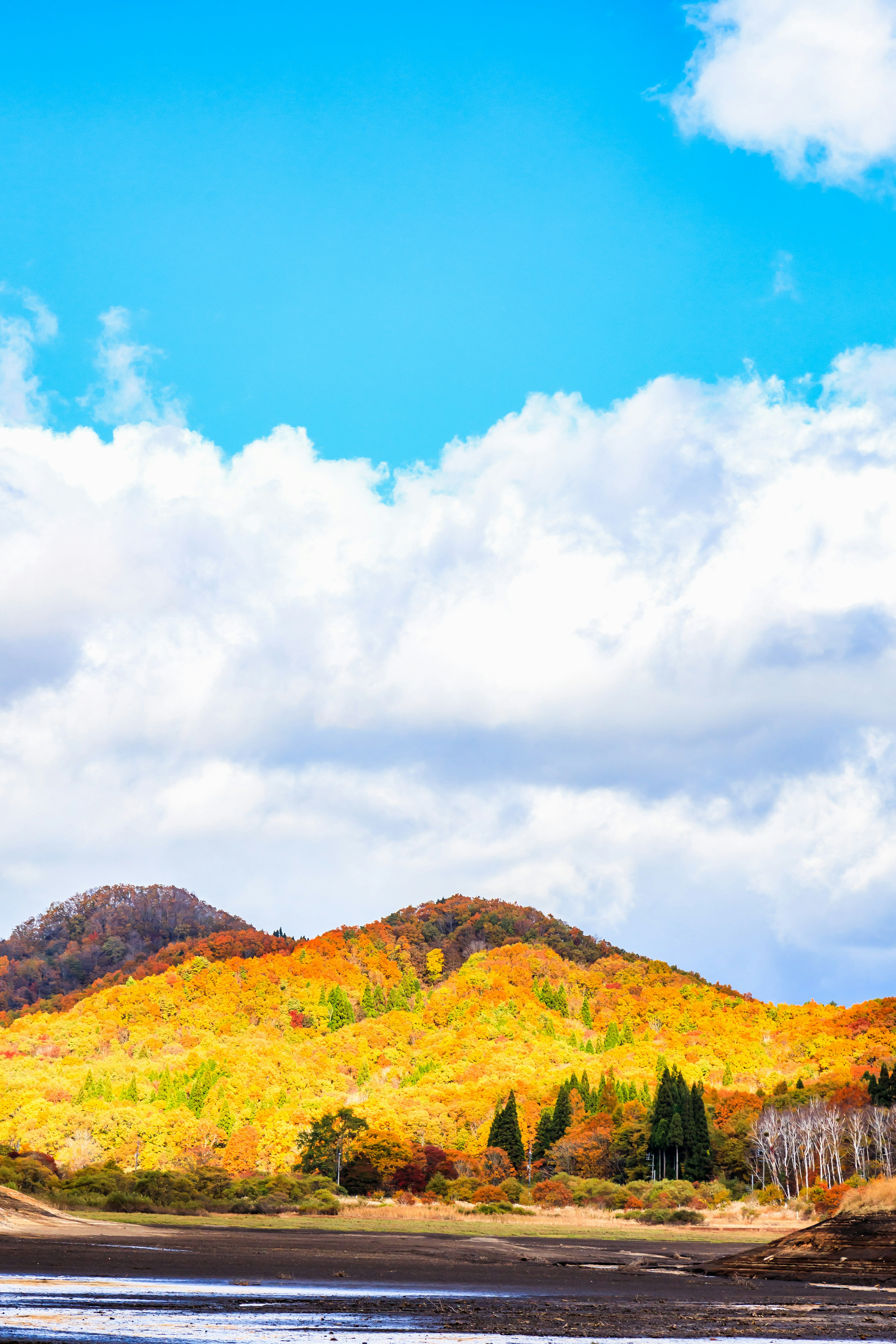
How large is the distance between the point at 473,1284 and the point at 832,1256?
47.9 feet

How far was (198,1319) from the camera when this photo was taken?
2127 centimetres

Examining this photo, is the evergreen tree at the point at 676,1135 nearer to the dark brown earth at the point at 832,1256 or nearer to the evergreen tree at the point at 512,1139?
the evergreen tree at the point at 512,1139

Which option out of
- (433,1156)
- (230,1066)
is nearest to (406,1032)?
(230,1066)

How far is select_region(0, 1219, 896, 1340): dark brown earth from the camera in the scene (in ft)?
76.6

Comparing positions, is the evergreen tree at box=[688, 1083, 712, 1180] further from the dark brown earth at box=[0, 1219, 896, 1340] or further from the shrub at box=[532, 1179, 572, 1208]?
the dark brown earth at box=[0, 1219, 896, 1340]

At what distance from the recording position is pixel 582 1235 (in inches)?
2640

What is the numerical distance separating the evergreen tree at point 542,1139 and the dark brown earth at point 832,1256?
74.8 m

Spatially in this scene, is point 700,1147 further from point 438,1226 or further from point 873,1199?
point 873,1199

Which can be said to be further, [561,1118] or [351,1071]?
[351,1071]

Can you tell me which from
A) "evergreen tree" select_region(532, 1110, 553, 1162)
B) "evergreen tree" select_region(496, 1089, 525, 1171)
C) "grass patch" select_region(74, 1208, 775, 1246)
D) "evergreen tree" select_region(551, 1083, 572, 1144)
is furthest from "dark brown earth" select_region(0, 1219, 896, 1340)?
"evergreen tree" select_region(551, 1083, 572, 1144)

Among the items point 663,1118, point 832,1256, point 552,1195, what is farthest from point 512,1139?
point 832,1256

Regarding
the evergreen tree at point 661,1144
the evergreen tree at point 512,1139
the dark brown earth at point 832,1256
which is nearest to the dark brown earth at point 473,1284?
the dark brown earth at point 832,1256

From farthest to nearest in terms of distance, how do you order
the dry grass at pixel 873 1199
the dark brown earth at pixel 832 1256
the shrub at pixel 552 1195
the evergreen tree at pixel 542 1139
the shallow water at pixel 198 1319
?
1. the evergreen tree at pixel 542 1139
2. the shrub at pixel 552 1195
3. the dry grass at pixel 873 1199
4. the dark brown earth at pixel 832 1256
5. the shallow water at pixel 198 1319

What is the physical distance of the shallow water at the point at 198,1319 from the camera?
727 inches
